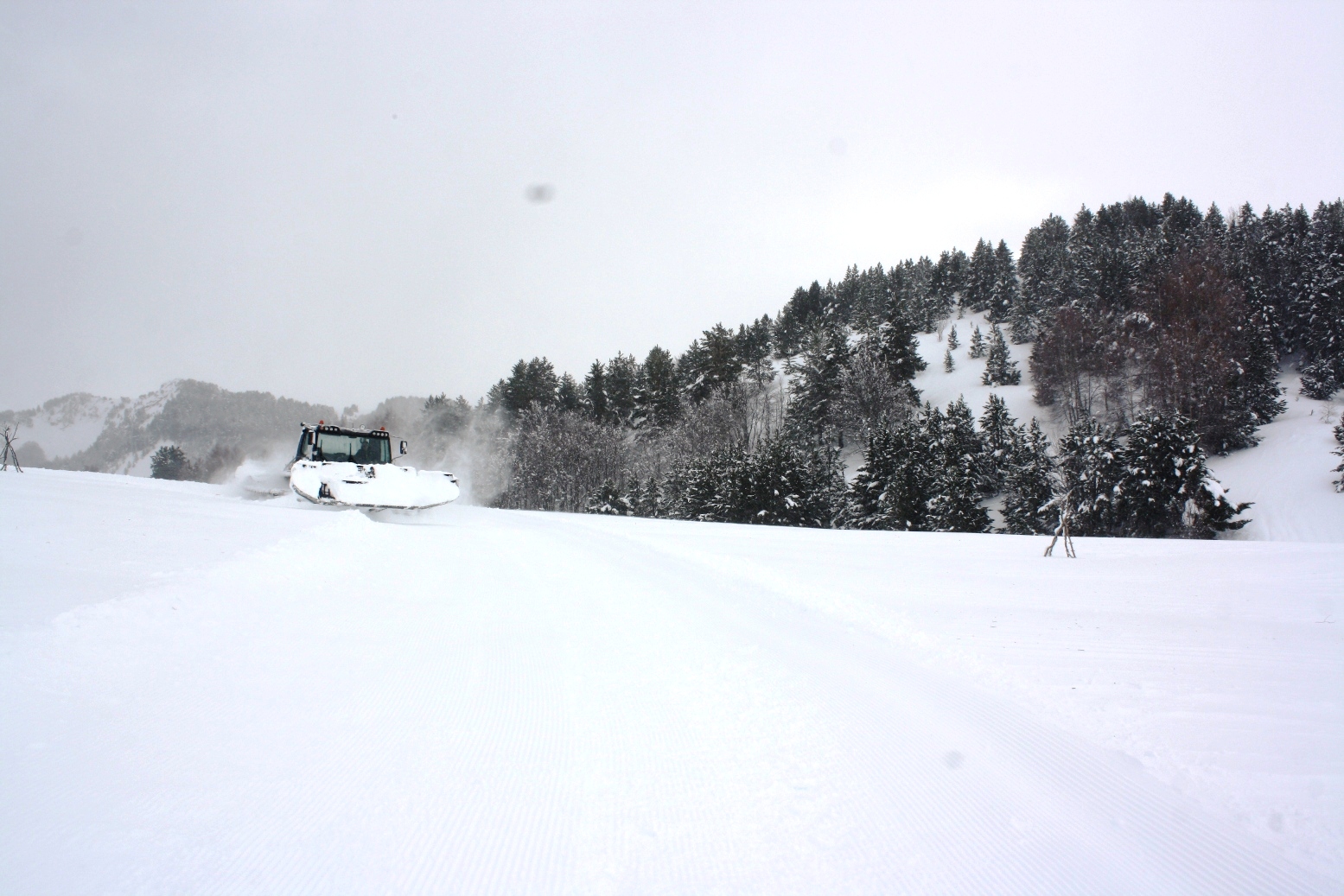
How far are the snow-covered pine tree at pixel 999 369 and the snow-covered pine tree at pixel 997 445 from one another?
20.8m

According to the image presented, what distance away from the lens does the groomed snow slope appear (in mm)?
2217

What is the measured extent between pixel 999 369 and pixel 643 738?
6218 centimetres

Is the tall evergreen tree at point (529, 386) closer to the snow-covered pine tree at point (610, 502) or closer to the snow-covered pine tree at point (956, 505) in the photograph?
the snow-covered pine tree at point (610, 502)

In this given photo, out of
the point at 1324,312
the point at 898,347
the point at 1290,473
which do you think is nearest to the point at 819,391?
the point at 898,347

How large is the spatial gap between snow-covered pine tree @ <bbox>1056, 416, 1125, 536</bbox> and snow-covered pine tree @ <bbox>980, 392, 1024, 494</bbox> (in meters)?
4.01

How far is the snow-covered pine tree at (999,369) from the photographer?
56.6 meters

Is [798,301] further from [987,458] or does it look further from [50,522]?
[50,522]

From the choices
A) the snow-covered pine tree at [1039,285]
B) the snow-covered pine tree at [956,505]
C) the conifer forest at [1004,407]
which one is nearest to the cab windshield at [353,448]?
the conifer forest at [1004,407]

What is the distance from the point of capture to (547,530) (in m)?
15.1

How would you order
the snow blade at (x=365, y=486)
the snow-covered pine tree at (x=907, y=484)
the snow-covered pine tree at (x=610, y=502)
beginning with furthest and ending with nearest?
the snow-covered pine tree at (x=610, y=502) → the snow-covered pine tree at (x=907, y=484) → the snow blade at (x=365, y=486)

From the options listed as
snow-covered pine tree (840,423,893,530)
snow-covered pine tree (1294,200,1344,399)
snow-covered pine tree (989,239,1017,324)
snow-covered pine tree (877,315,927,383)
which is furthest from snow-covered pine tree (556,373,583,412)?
snow-covered pine tree (1294,200,1344,399)

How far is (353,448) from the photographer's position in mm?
16016

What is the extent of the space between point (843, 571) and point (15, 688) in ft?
27.9

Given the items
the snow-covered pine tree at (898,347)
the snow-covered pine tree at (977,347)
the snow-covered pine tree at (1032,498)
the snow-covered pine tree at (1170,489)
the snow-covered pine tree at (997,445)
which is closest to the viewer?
the snow-covered pine tree at (1170,489)
